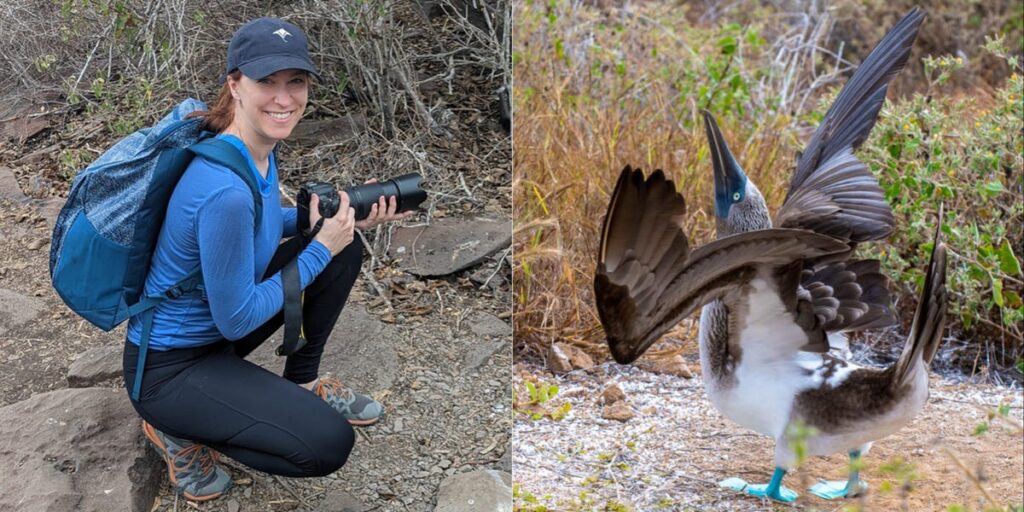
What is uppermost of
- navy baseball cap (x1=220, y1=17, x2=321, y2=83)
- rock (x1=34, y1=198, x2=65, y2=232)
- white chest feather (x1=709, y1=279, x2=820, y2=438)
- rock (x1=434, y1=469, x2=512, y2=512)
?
navy baseball cap (x1=220, y1=17, x2=321, y2=83)

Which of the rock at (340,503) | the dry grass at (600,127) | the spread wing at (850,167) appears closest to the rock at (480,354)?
the dry grass at (600,127)

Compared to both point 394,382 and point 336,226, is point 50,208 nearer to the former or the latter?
point 336,226

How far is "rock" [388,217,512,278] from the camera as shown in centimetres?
328

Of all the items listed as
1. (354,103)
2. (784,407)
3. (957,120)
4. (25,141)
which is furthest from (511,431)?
(957,120)

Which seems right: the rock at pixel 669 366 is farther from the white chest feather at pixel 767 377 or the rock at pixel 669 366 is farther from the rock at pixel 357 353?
the white chest feather at pixel 767 377

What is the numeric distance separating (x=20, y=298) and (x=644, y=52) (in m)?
3.62

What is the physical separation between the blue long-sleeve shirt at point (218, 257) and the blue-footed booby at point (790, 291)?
0.79 meters

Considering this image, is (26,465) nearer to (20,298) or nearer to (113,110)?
(20,298)

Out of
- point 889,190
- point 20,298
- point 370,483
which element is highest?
point 889,190

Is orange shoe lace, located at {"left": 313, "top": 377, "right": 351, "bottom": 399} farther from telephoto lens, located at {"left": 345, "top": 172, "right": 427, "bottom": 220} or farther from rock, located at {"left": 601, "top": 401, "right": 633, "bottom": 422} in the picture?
rock, located at {"left": 601, "top": 401, "right": 633, "bottom": 422}

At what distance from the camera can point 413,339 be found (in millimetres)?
3076

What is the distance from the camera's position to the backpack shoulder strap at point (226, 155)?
2156mm

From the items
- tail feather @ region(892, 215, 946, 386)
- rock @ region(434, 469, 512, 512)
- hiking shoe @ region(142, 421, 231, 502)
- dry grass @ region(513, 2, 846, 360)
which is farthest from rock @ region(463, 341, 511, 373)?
tail feather @ region(892, 215, 946, 386)

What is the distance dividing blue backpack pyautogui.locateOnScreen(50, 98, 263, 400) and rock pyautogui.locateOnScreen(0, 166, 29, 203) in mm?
246
